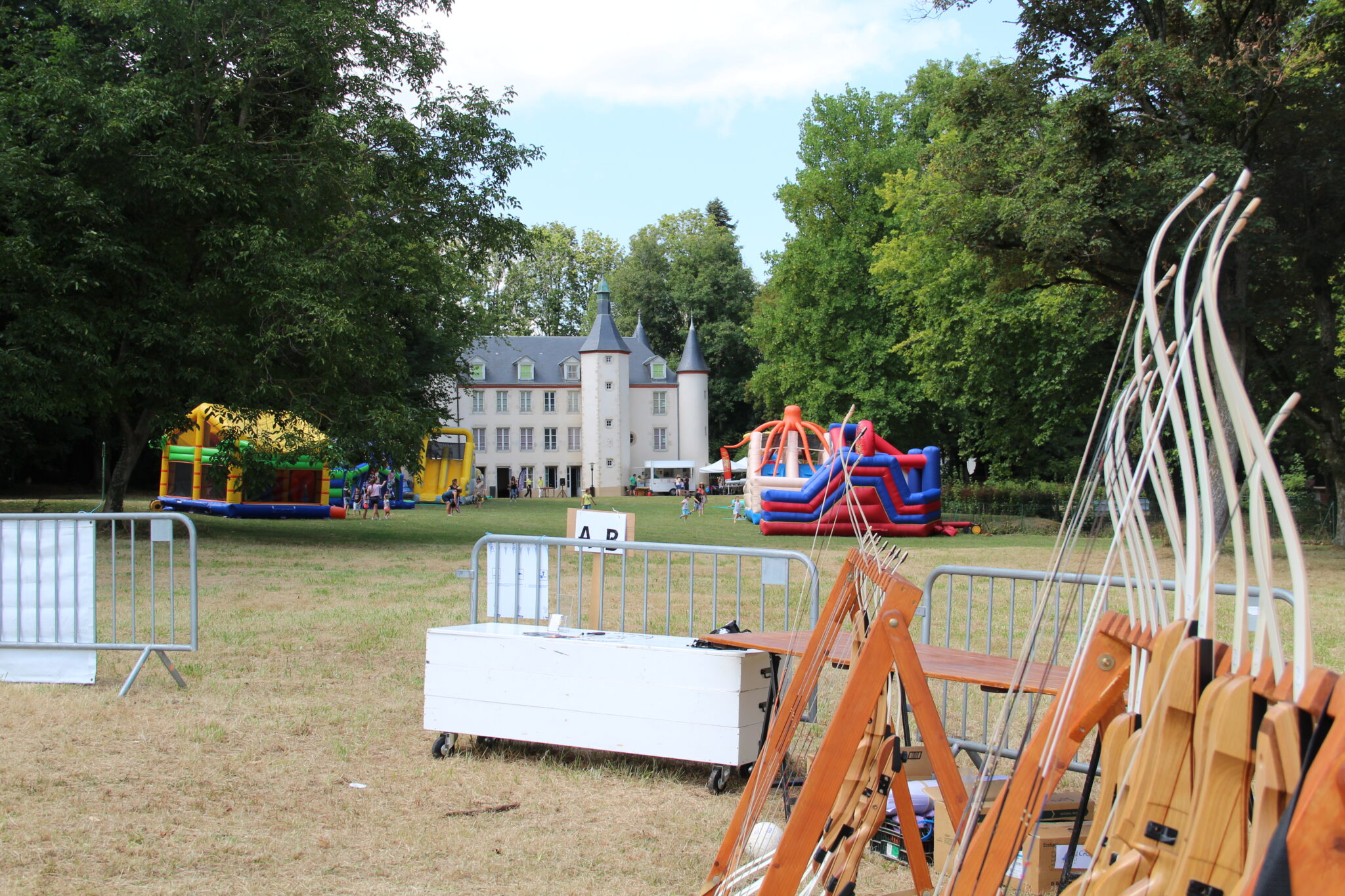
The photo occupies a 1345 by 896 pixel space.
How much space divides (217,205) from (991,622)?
17.4 metres

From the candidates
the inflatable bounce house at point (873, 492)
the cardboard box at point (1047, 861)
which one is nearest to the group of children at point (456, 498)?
the inflatable bounce house at point (873, 492)

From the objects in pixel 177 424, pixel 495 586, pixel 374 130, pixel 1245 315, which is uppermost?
pixel 374 130

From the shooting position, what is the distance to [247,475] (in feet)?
90.9

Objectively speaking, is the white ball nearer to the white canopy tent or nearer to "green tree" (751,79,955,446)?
"green tree" (751,79,955,446)

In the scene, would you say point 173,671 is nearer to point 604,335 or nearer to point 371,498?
point 371,498

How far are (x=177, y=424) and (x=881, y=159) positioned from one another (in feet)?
92.2

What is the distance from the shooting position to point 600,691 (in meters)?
5.84

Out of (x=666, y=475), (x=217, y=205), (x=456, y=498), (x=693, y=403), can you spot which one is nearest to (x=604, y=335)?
(x=693, y=403)

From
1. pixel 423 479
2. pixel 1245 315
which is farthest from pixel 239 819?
pixel 423 479

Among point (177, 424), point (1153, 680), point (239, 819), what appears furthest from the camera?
point (177, 424)

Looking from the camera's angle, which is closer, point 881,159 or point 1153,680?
point 1153,680

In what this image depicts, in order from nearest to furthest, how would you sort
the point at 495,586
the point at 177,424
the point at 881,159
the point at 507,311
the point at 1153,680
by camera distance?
the point at 1153,680
the point at 495,586
the point at 177,424
the point at 881,159
the point at 507,311

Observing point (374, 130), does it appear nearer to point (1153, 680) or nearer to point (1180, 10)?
point (1180, 10)

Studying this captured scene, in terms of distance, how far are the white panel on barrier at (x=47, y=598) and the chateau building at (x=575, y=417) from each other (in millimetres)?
60155
